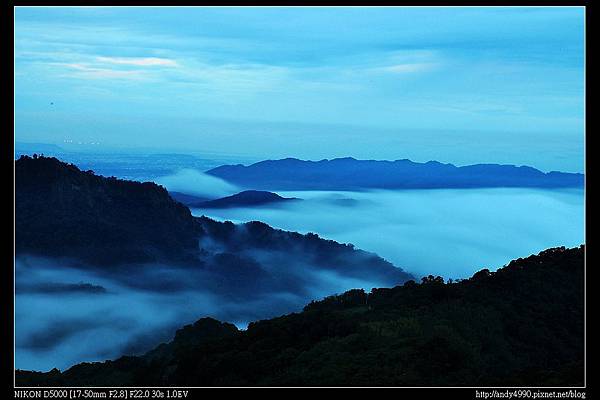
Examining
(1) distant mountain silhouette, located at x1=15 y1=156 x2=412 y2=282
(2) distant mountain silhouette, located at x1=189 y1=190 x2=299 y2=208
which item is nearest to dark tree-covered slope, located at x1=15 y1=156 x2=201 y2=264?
(1) distant mountain silhouette, located at x1=15 y1=156 x2=412 y2=282

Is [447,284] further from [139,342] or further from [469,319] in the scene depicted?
[139,342]

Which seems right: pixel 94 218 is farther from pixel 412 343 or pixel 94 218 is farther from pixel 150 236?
pixel 412 343

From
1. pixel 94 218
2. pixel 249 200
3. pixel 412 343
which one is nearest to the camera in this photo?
pixel 412 343

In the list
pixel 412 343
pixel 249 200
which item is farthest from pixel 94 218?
pixel 412 343

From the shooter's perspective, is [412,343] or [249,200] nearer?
[412,343]

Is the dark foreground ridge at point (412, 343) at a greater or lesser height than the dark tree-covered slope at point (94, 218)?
lesser

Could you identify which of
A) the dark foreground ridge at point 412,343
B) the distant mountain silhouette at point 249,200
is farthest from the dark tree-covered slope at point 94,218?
the dark foreground ridge at point 412,343

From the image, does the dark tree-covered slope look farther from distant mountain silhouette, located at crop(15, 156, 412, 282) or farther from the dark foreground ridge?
the dark foreground ridge

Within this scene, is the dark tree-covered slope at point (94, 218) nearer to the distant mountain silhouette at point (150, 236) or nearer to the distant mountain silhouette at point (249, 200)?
the distant mountain silhouette at point (150, 236)
